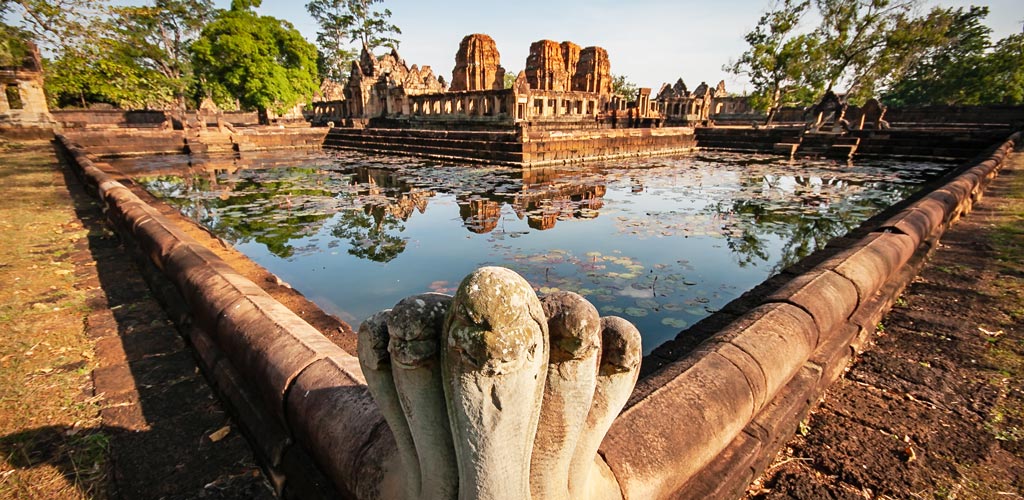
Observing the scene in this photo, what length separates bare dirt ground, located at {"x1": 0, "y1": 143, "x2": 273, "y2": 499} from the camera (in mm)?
1576

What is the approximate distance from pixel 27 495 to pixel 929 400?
3.53 meters

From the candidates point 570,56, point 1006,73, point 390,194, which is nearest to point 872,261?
point 390,194

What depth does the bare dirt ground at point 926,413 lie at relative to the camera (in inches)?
60.1

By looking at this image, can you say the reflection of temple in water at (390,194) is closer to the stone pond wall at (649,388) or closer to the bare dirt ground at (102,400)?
the bare dirt ground at (102,400)

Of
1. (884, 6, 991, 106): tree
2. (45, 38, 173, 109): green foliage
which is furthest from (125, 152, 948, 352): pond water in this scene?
(884, 6, 991, 106): tree

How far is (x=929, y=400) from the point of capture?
1956 millimetres

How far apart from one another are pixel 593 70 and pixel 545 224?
26689 mm

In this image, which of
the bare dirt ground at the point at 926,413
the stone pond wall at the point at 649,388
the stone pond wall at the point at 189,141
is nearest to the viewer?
the stone pond wall at the point at 649,388

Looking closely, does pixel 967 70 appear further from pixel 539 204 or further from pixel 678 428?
pixel 678 428

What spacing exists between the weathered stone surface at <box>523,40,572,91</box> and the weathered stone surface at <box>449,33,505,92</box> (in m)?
2.65

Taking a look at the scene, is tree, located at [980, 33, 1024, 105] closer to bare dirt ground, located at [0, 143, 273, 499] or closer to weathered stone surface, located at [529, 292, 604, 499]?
weathered stone surface, located at [529, 292, 604, 499]

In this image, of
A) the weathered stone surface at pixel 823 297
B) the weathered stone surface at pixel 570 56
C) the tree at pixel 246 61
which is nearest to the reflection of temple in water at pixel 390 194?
the weathered stone surface at pixel 823 297

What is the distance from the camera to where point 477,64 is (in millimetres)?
26781

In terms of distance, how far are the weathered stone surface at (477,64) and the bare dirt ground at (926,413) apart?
26.3 m
